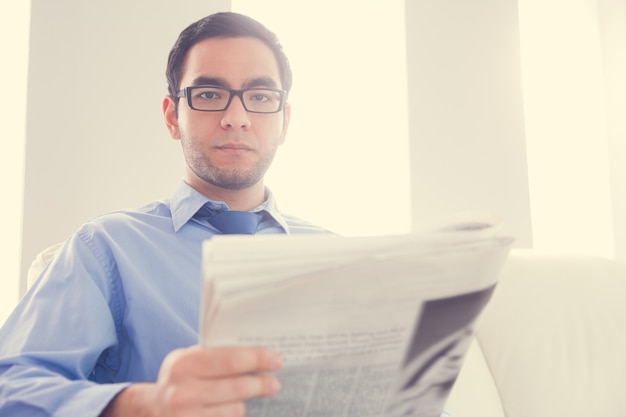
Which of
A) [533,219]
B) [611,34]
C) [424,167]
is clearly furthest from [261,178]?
[611,34]

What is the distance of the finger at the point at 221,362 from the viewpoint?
44 cm

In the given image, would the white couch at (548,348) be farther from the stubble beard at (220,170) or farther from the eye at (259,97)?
the eye at (259,97)

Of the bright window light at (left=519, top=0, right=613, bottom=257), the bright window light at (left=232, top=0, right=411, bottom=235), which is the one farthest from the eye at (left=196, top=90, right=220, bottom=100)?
the bright window light at (left=519, top=0, right=613, bottom=257)

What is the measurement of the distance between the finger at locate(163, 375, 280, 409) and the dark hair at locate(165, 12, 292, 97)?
35.2 inches

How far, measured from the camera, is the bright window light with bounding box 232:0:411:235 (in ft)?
8.03

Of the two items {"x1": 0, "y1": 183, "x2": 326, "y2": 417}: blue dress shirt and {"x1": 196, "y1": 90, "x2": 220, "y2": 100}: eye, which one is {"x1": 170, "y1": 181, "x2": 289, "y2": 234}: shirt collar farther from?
{"x1": 196, "y1": 90, "x2": 220, "y2": 100}: eye

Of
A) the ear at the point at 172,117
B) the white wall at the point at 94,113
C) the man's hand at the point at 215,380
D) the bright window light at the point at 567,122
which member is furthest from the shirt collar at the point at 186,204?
the bright window light at the point at 567,122

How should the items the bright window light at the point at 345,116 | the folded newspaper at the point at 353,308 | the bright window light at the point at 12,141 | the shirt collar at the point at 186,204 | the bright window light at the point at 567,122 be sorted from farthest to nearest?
the bright window light at the point at 567,122
the bright window light at the point at 345,116
the bright window light at the point at 12,141
the shirt collar at the point at 186,204
the folded newspaper at the point at 353,308

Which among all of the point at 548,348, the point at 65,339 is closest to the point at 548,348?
the point at 548,348

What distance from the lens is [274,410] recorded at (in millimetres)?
495

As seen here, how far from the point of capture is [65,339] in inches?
31.9

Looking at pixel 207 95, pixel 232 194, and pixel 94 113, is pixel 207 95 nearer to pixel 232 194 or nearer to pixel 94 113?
pixel 232 194

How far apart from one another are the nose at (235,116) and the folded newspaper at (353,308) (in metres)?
0.66

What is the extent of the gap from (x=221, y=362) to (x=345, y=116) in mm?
2197
